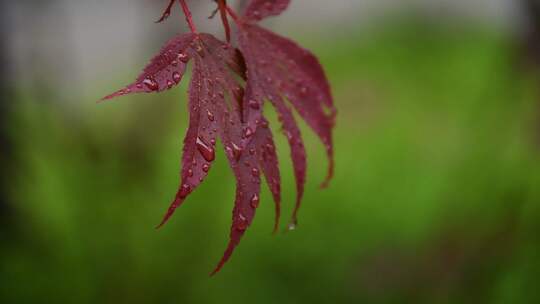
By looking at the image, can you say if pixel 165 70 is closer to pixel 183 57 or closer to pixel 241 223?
pixel 183 57

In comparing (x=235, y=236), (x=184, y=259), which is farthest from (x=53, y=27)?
(x=235, y=236)

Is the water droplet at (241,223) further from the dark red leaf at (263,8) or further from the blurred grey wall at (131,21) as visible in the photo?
the blurred grey wall at (131,21)

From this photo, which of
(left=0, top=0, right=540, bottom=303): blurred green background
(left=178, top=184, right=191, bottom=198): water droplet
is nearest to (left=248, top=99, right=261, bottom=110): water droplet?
(left=178, top=184, right=191, bottom=198): water droplet

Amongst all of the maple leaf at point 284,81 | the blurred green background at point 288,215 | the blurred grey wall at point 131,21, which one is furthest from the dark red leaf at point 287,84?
the blurred grey wall at point 131,21

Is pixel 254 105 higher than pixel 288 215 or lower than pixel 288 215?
higher

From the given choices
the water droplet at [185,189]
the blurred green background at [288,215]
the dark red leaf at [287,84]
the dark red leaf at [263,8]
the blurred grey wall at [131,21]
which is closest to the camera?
→ the water droplet at [185,189]

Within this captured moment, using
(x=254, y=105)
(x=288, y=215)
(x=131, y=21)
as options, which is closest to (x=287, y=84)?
(x=254, y=105)
